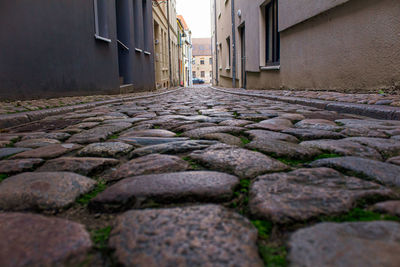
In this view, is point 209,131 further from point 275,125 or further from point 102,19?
point 102,19

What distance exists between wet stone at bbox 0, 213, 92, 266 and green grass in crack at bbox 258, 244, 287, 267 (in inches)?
→ 17.7

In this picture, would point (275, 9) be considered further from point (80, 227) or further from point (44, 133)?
point (80, 227)

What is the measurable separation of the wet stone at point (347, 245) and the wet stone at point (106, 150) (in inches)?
48.9

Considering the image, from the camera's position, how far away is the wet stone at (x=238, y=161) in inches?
55.0

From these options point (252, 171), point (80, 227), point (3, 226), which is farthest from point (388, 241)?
point (3, 226)

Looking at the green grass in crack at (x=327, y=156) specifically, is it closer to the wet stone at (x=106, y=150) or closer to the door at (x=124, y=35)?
the wet stone at (x=106, y=150)

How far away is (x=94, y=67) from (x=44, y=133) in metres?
5.29

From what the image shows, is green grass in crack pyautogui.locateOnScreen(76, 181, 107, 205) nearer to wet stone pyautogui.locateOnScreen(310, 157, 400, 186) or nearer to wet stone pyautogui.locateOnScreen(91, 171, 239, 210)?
wet stone pyautogui.locateOnScreen(91, 171, 239, 210)

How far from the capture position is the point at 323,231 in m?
0.85

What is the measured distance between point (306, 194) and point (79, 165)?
107 centimetres

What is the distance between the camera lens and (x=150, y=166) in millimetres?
1485

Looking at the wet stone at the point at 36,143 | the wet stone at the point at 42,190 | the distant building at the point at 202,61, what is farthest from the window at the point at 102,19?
the distant building at the point at 202,61

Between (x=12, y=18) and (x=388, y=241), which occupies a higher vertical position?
(x=12, y=18)

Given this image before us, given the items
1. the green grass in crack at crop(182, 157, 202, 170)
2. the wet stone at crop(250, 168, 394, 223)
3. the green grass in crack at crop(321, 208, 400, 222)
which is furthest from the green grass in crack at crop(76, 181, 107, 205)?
the green grass in crack at crop(321, 208, 400, 222)
